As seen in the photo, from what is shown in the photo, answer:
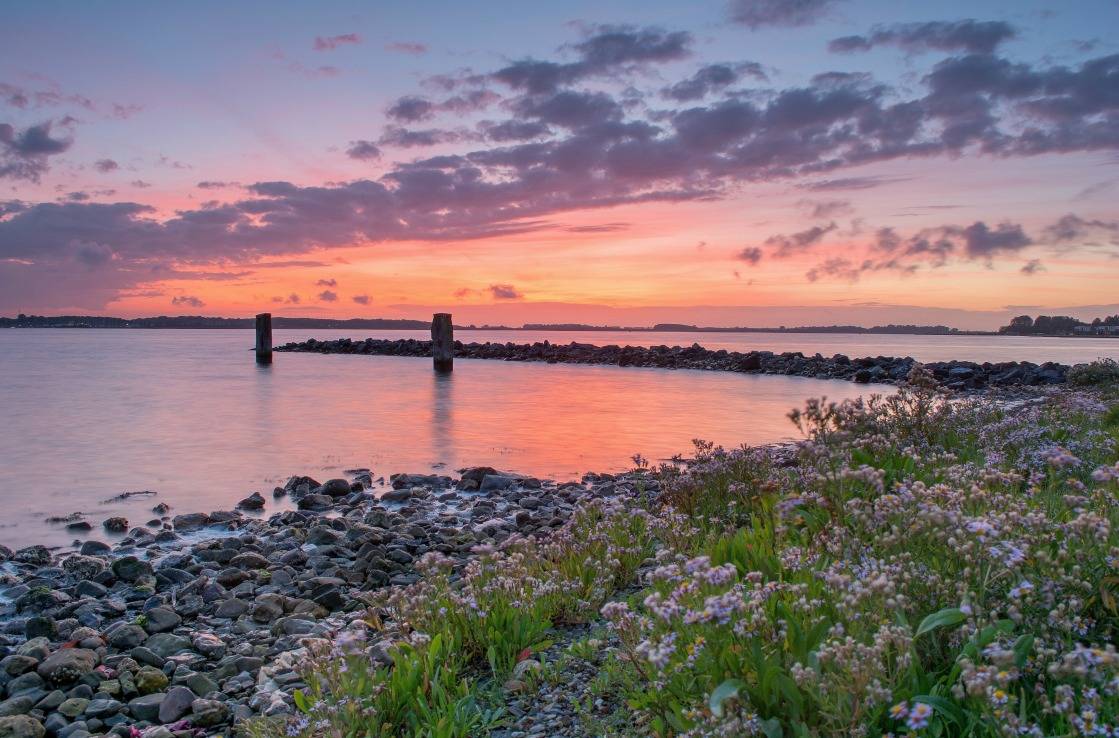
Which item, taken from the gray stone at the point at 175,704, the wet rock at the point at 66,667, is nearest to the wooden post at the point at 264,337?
the wet rock at the point at 66,667

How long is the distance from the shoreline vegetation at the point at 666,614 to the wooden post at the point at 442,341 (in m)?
34.9

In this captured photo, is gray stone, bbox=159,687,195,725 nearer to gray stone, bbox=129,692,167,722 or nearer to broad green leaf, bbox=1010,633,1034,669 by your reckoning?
gray stone, bbox=129,692,167,722

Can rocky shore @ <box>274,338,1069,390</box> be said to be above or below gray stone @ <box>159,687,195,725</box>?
above

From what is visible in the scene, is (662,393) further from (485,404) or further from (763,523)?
(763,523)

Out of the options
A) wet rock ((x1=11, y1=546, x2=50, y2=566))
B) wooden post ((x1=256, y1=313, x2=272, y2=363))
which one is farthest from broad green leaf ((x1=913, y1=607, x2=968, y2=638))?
wooden post ((x1=256, y1=313, x2=272, y2=363))

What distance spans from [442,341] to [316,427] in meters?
23.3

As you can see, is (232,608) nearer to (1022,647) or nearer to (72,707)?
(72,707)

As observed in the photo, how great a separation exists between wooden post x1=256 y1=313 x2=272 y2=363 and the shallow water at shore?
9250 millimetres

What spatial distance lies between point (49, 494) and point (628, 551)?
13.6 m

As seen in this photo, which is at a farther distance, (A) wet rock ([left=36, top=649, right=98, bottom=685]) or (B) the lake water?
(B) the lake water

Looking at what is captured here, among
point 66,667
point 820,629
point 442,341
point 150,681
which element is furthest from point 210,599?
point 442,341

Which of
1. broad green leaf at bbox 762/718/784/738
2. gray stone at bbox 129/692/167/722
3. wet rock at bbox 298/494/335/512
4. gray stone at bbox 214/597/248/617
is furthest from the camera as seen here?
wet rock at bbox 298/494/335/512

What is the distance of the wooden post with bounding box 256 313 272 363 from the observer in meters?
52.4

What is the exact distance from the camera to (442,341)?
46.7 meters
